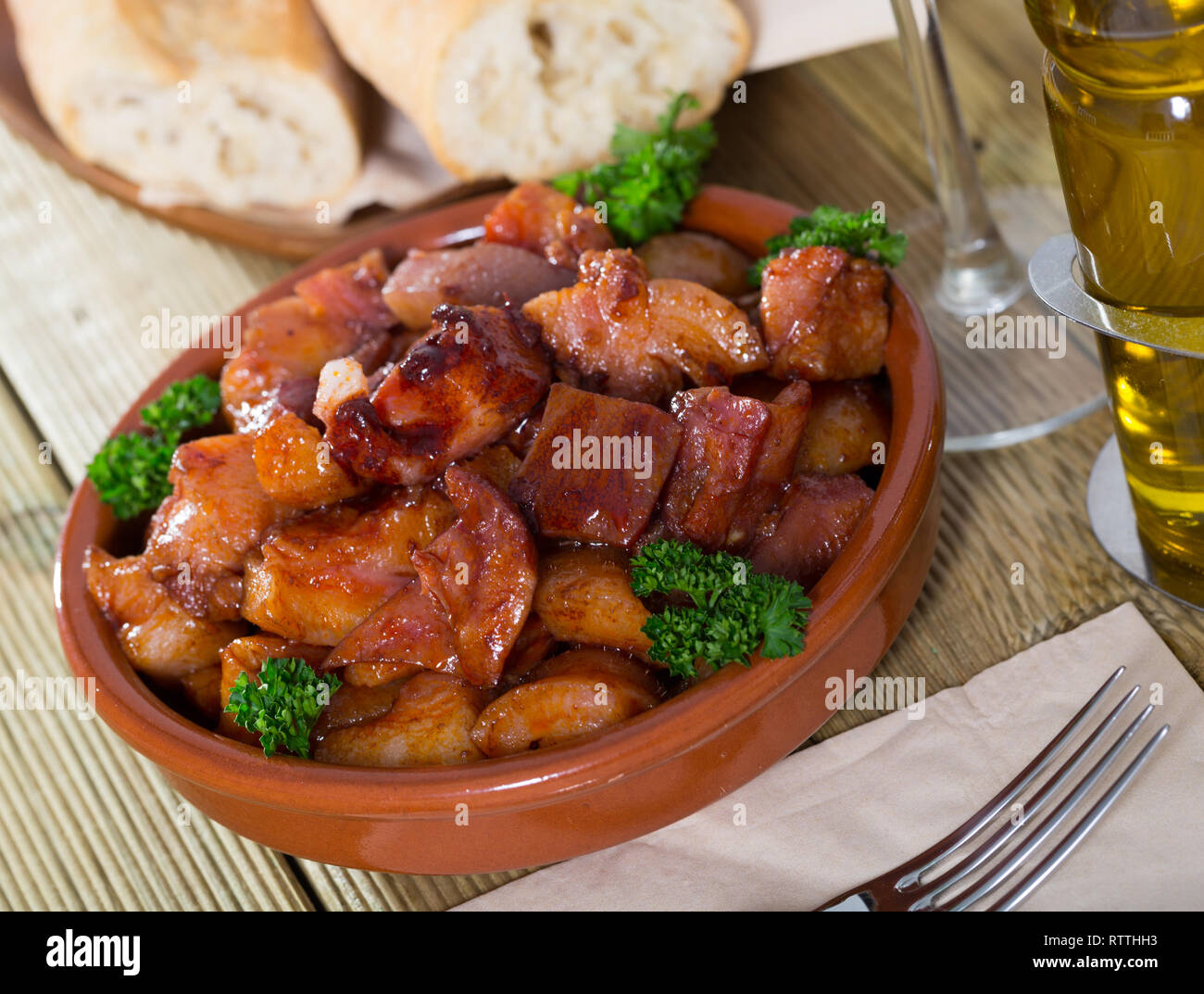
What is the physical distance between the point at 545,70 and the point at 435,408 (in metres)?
1.23

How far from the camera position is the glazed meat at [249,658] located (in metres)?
1.81

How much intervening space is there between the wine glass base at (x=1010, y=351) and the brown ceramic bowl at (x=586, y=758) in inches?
17.6

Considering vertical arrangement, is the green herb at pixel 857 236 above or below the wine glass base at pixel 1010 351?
above

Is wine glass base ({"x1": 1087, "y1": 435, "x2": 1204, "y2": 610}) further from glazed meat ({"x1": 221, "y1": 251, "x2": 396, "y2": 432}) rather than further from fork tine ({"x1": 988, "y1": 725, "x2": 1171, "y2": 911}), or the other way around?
glazed meat ({"x1": 221, "y1": 251, "x2": 396, "y2": 432})

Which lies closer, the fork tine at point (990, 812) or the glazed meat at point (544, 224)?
the fork tine at point (990, 812)

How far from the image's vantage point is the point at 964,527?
2.18 metres

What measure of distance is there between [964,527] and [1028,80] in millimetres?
1346

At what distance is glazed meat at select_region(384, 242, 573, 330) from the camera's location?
2166 mm

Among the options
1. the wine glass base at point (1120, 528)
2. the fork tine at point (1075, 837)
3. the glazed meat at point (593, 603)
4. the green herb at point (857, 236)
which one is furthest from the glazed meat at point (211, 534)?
the wine glass base at point (1120, 528)

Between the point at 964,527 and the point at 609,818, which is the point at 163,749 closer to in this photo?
the point at 609,818

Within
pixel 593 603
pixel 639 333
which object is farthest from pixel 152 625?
pixel 639 333

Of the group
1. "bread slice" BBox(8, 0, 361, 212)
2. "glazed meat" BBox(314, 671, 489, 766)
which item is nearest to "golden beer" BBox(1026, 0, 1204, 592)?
"glazed meat" BBox(314, 671, 489, 766)

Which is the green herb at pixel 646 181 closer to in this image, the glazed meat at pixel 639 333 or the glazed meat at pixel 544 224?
the glazed meat at pixel 544 224
